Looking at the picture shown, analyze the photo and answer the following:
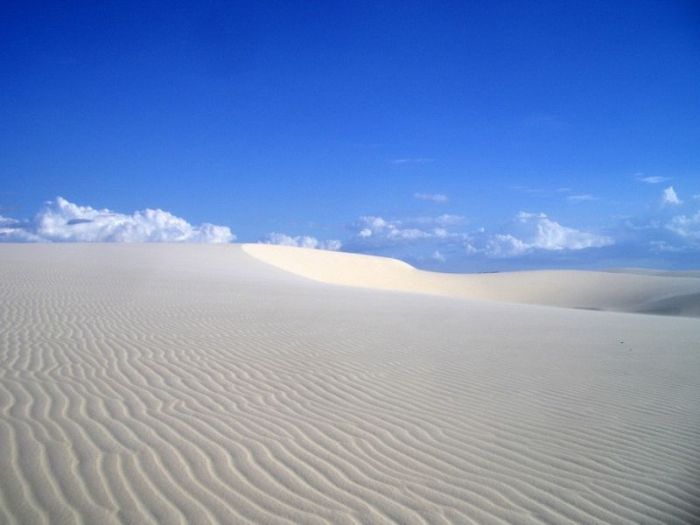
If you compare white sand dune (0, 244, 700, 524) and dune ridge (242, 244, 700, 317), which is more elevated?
dune ridge (242, 244, 700, 317)

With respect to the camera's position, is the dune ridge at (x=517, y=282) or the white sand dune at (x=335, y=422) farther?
the dune ridge at (x=517, y=282)

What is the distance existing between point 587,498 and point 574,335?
29.2ft

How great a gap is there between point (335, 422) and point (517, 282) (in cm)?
4254

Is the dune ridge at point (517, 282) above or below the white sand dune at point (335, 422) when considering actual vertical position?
above

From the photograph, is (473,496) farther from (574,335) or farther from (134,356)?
(574,335)

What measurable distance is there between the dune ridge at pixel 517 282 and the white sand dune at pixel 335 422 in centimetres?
2215

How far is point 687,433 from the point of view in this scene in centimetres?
524

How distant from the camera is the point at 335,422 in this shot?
520 cm

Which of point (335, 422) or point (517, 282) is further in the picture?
point (517, 282)

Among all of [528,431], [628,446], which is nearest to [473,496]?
[528,431]

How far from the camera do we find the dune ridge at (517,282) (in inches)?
1314

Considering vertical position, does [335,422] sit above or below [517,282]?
below

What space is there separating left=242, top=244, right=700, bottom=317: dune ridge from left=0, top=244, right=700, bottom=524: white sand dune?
2215cm

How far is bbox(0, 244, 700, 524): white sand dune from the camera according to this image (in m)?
3.57
